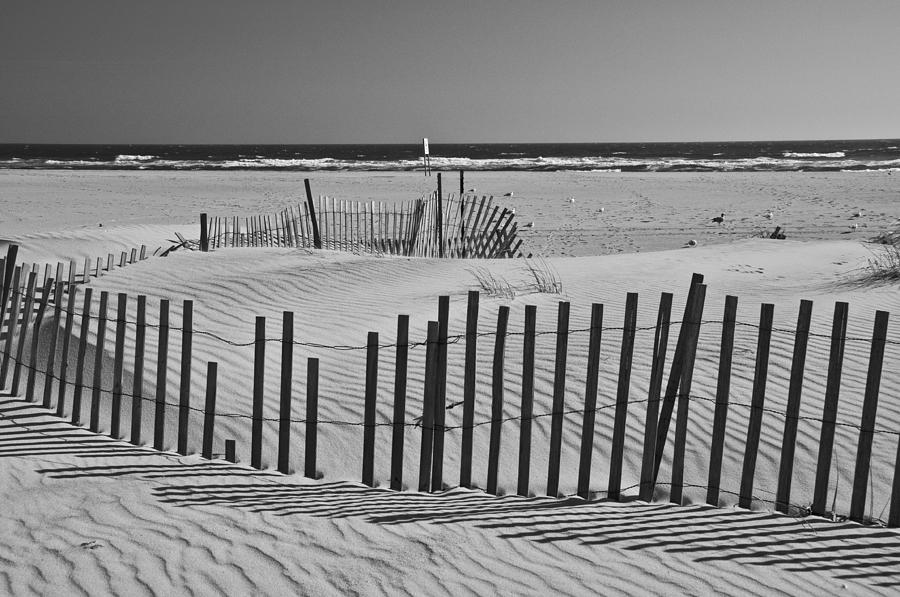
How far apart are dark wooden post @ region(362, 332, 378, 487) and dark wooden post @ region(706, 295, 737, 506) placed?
1.96 meters

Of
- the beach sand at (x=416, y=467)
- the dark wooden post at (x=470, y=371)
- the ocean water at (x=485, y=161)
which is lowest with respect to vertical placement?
the beach sand at (x=416, y=467)

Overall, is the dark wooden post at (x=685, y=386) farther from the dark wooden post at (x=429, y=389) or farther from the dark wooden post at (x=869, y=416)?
the dark wooden post at (x=429, y=389)

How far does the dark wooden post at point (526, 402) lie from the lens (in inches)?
179

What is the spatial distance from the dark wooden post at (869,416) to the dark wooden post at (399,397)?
97.8 inches

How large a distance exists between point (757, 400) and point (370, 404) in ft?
7.26

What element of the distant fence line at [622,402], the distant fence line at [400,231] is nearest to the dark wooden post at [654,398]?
the distant fence line at [622,402]

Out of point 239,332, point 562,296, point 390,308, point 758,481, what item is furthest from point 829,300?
point 239,332

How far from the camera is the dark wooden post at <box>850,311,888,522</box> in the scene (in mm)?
4113

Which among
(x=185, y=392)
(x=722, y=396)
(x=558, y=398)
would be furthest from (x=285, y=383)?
(x=722, y=396)

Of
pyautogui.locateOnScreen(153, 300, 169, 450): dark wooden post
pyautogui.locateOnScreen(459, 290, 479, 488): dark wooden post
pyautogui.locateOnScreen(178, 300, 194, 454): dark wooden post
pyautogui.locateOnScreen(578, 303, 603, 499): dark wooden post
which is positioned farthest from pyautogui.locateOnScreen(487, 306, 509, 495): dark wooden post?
pyautogui.locateOnScreen(153, 300, 169, 450): dark wooden post

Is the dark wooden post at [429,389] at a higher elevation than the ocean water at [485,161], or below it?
below

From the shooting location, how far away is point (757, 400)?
4.42m

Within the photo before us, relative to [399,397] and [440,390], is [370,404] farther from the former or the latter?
[440,390]

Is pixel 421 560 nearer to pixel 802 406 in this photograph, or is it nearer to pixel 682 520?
pixel 682 520
